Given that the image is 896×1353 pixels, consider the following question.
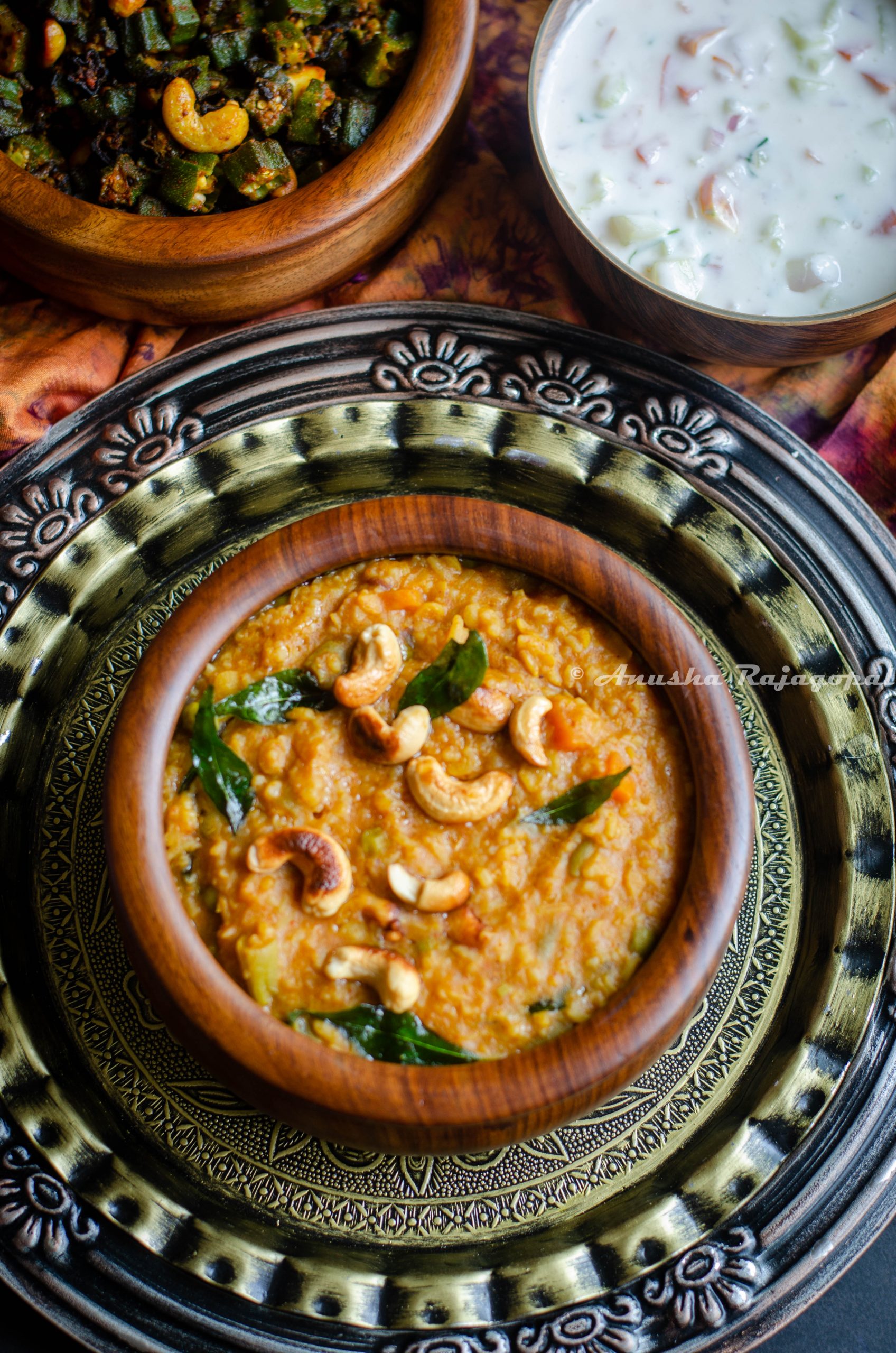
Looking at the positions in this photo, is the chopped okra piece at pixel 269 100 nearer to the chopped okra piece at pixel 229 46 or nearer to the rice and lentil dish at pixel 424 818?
the chopped okra piece at pixel 229 46

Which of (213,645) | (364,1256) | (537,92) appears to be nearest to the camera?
(213,645)

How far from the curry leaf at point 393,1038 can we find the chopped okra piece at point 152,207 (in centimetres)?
182

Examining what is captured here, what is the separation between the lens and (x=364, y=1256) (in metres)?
2.07

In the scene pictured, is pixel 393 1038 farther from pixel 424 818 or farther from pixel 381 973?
pixel 424 818

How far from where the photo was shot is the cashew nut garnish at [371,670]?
186cm

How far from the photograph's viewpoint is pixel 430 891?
70.5 inches

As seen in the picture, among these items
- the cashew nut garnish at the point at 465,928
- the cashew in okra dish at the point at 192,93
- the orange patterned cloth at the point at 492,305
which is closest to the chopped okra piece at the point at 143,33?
the cashew in okra dish at the point at 192,93

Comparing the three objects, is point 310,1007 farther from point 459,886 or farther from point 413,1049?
point 459,886

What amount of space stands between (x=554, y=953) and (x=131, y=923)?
776 millimetres

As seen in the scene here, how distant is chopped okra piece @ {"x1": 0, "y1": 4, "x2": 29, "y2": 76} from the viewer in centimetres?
232

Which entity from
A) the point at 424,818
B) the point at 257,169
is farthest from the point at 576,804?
the point at 257,169

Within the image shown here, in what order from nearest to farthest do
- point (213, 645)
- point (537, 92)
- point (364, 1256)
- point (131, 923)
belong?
point (131, 923), point (213, 645), point (364, 1256), point (537, 92)

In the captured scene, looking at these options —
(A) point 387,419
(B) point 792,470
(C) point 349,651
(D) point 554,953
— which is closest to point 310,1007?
(D) point 554,953

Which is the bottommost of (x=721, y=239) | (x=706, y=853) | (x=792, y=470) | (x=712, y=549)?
(x=706, y=853)
